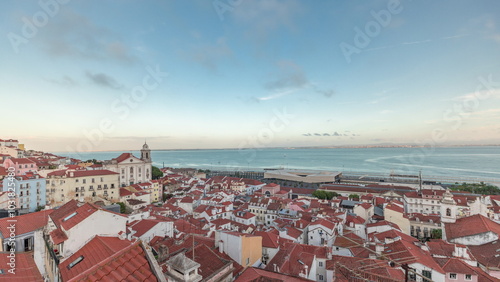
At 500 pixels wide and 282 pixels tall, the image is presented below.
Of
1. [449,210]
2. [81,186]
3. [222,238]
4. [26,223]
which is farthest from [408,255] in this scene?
[81,186]

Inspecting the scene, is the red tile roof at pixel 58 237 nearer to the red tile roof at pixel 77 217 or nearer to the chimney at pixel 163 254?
the red tile roof at pixel 77 217

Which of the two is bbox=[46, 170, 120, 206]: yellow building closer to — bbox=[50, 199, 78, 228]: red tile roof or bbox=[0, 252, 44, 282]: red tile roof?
bbox=[50, 199, 78, 228]: red tile roof

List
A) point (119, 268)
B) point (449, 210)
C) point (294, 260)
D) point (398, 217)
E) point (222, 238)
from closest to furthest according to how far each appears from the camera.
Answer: point (119, 268) → point (222, 238) → point (294, 260) → point (449, 210) → point (398, 217)

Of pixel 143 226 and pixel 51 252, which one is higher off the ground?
pixel 51 252

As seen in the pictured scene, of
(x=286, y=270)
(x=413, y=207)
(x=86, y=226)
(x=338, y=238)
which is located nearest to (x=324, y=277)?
(x=286, y=270)

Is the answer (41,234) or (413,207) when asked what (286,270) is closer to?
(41,234)

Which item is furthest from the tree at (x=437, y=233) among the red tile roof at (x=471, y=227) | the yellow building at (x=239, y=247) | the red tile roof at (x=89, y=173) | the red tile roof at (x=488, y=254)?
the red tile roof at (x=89, y=173)

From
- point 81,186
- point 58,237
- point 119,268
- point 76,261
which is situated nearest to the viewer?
point 119,268

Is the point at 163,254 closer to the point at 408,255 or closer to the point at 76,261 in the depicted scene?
the point at 76,261
